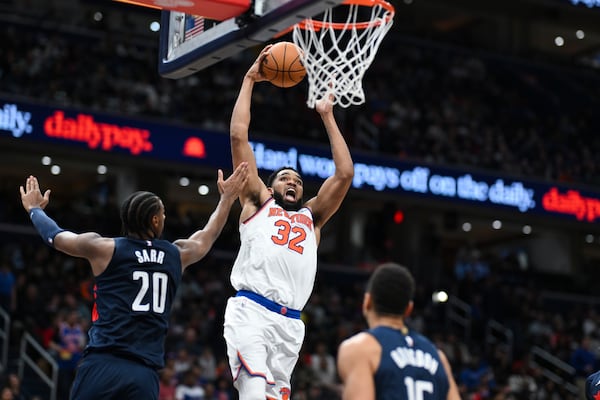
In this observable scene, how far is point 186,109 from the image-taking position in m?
24.5

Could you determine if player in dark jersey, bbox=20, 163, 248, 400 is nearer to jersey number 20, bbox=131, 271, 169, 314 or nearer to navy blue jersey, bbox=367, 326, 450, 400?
jersey number 20, bbox=131, 271, 169, 314

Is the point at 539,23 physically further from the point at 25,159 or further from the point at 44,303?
the point at 44,303

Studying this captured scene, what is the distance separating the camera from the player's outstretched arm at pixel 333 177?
8.01 m

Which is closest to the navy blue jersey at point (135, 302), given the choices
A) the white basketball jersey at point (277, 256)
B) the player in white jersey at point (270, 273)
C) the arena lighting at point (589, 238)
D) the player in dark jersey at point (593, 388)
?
the player in white jersey at point (270, 273)

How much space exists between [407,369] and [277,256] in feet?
7.91

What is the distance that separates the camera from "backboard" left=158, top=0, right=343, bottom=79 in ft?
22.3

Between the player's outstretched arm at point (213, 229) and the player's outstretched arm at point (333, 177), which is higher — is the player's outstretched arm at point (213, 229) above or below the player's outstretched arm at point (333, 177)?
below

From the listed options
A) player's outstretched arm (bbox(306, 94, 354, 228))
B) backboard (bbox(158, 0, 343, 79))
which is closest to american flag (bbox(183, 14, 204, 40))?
backboard (bbox(158, 0, 343, 79))

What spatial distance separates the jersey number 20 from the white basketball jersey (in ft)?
4.01

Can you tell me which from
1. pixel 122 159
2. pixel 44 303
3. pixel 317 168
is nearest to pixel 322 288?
pixel 317 168

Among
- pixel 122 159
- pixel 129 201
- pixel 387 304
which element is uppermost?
pixel 122 159

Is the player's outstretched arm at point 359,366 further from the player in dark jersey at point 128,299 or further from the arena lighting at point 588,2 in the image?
the arena lighting at point 588,2

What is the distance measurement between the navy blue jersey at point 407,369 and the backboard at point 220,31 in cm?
215

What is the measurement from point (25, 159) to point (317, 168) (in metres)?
8.77
